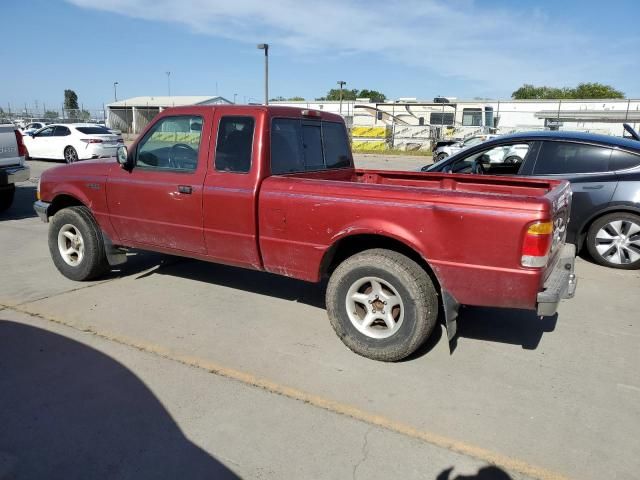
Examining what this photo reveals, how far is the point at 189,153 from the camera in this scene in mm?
4625

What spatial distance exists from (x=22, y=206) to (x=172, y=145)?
24.9 ft

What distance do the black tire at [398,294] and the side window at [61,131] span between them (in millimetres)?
17885

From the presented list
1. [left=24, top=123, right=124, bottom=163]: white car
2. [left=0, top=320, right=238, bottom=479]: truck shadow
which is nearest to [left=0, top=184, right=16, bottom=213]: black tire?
[left=0, top=320, right=238, bottom=479]: truck shadow

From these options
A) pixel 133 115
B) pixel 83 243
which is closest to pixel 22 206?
pixel 83 243

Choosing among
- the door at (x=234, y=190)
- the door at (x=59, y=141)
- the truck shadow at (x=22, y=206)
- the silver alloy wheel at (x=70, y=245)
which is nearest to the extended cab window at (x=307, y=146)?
the door at (x=234, y=190)

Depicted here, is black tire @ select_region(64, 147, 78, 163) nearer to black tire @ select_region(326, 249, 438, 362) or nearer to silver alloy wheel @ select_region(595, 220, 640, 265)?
black tire @ select_region(326, 249, 438, 362)

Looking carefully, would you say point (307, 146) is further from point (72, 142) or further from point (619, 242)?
point (72, 142)

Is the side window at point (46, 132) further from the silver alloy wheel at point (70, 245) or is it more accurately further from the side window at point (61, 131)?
the silver alloy wheel at point (70, 245)

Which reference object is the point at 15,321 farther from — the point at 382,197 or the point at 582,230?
the point at 582,230

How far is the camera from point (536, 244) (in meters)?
3.15

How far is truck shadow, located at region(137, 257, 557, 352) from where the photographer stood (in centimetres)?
432

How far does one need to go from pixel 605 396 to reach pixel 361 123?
34689mm

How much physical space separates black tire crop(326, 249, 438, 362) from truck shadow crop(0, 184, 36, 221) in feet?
26.2

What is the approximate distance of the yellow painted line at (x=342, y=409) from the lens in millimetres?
2662
